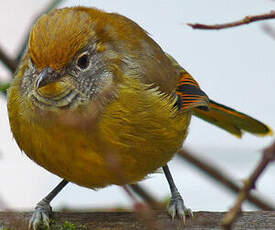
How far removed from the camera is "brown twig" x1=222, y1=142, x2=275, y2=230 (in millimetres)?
1167

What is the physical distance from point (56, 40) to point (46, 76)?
6.7 inches

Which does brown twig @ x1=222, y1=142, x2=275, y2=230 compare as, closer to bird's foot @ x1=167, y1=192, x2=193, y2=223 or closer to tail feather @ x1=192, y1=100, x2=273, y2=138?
bird's foot @ x1=167, y1=192, x2=193, y2=223

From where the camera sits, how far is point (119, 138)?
273cm

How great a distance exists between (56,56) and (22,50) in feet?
2.83

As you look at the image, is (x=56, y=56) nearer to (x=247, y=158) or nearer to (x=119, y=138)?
(x=119, y=138)

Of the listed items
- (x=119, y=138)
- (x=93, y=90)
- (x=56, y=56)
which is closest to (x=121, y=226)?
(x=119, y=138)

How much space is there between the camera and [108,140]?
8.76 feet

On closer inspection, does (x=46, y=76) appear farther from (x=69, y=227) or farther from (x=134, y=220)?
(x=134, y=220)

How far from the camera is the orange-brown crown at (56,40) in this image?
238cm

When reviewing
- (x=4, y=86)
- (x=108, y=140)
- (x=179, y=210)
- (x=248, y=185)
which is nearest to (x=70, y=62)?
(x=108, y=140)

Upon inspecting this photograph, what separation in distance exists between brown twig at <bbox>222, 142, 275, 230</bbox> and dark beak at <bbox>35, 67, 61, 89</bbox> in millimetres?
1385

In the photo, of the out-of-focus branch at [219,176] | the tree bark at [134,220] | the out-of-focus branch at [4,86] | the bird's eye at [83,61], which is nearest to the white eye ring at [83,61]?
the bird's eye at [83,61]

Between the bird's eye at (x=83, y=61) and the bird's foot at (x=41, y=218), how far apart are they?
85cm

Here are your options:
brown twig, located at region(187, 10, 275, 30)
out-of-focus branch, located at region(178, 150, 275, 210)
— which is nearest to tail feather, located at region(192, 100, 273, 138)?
out-of-focus branch, located at region(178, 150, 275, 210)
